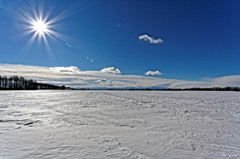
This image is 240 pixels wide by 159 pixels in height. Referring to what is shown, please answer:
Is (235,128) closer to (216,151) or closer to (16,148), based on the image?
(216,151)

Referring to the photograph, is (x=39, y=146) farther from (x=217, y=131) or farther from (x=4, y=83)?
(x=4, y=83)

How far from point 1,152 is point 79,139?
78.2 inches

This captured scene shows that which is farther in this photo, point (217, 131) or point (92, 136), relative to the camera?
point (217, 131)

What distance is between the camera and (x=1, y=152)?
3.38 m

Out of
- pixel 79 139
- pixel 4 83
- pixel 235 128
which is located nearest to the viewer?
pixel 79 139

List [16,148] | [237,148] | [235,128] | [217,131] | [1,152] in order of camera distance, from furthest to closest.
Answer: [235,128], [217,131], [237,148], [16,148], [1,152]

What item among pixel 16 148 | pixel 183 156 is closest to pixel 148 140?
pixel 183 156

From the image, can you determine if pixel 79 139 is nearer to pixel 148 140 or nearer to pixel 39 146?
pixel 39 146

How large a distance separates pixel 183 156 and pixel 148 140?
3.98ft

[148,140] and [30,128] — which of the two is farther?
[30,128]

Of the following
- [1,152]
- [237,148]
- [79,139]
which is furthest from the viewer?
[79,139]

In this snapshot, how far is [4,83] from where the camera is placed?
71000 mm

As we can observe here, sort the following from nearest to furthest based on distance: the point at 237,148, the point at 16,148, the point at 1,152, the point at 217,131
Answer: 1. the point at 1,152
2. the point at 16,148
3. the point at 237,148
4. the point at 217,131

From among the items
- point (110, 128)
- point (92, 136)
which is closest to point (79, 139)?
point (92, 136)
